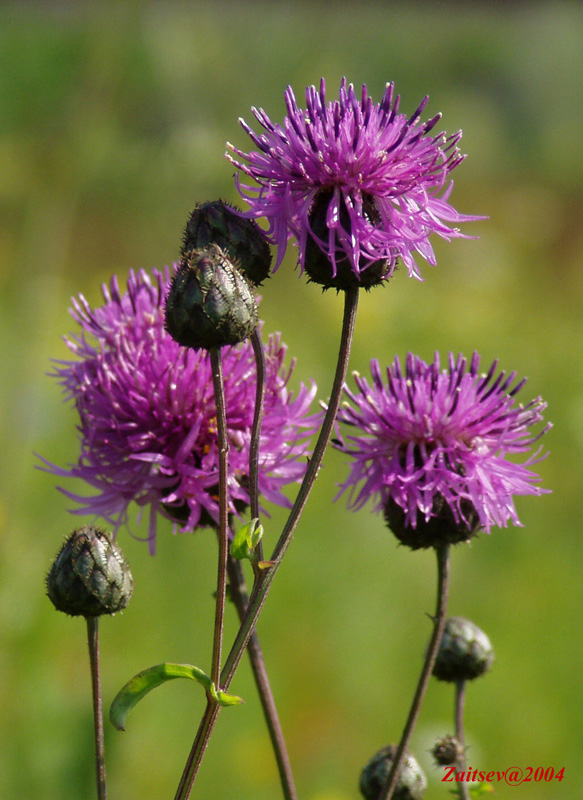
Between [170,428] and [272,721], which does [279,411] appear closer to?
[170,428]

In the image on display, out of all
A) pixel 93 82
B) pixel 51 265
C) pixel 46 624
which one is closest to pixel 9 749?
pixel 46 624

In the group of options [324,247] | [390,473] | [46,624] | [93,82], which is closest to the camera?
[324,247]

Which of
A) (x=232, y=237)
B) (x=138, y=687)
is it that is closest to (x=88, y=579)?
(x=138, y=687)

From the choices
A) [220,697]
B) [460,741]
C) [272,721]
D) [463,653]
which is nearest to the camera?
[220,697]

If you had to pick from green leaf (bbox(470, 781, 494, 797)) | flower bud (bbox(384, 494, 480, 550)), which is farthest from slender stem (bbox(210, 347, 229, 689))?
green leaf (bbox(470, 781, 494, 797))

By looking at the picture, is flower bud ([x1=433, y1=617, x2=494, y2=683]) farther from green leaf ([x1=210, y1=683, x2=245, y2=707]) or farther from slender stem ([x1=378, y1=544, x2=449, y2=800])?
green leaf ([x1=210, y1=683, x2=245, y2=707])

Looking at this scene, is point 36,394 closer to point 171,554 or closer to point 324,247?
point 171,554

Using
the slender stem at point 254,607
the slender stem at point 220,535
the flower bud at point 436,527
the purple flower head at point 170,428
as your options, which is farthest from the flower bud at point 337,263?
the flower bud at point 436,527
